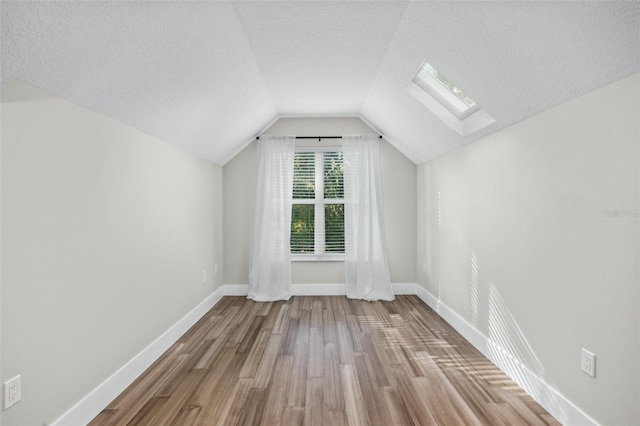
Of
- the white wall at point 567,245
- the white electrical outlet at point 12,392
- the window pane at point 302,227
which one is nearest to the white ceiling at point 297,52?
the white wall at point 567,245

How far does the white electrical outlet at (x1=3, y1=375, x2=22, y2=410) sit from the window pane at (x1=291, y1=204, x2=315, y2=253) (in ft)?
11.5

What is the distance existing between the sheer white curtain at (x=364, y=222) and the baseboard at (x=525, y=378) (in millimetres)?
1220

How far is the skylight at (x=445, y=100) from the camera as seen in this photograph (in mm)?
2969

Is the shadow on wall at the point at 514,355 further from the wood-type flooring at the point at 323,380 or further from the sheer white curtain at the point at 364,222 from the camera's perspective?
the sheer white curtain at the point at 364,222

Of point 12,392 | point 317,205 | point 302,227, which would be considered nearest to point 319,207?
point 317,205

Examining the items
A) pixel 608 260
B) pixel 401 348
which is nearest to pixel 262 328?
pixel 401 348

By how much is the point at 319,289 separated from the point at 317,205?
117 cm

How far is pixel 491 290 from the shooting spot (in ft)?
8.98

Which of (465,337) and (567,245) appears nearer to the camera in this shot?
(567,245)

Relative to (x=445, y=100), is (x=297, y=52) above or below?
above

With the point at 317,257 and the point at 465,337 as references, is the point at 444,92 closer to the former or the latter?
the point at 465,337

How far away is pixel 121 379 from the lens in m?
2.27

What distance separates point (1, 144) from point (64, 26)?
557 millimetres

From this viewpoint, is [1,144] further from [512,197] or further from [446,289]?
[446,289]
